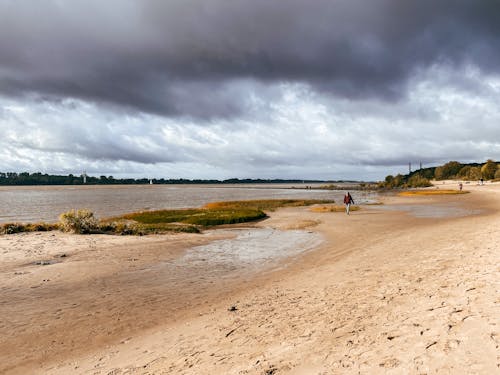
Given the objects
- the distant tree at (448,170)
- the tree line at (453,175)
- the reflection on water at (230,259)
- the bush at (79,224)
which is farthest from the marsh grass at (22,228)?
the distant tree at (448,170)

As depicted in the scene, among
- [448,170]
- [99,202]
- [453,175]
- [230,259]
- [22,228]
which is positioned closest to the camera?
[230,259]

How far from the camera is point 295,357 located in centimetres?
612

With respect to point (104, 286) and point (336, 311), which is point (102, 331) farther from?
point (336, 311)

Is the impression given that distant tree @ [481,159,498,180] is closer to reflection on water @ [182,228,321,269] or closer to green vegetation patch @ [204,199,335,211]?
green vegetation patch @ [204,199,335,211]

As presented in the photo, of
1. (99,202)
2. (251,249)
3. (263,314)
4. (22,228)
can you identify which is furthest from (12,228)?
(99,202)

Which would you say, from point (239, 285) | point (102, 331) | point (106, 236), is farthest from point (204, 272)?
point (106, 236)

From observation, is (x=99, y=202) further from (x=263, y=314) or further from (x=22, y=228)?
(x=263, y=314)

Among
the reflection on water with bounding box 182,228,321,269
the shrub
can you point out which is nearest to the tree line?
the reflection on water with bounding box 182,228,321,269

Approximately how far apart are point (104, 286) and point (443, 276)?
1204 cm

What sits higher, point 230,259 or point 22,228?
point 22,228

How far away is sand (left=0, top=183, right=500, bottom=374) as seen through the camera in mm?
5918

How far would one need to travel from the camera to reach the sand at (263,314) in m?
5.92

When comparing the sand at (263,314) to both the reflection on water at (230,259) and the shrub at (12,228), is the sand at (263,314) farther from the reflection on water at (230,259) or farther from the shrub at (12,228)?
the shrub at (12,228)

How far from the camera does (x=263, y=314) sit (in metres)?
8.89
